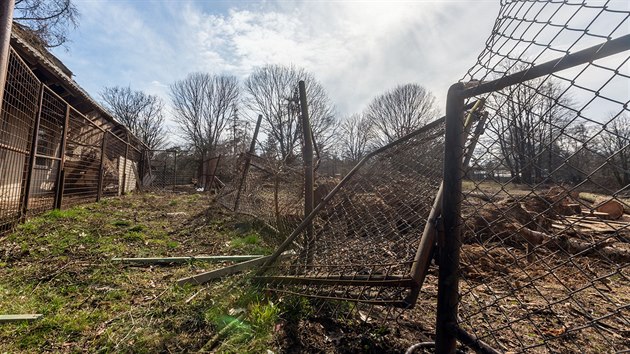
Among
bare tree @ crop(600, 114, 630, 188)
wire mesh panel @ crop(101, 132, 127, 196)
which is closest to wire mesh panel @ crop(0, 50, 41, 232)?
wire mesh panel @ crop(101, 132, 127, 196)

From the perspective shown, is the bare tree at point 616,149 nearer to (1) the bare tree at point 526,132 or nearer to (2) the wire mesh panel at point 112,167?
(1) the bare tree at point 526,132

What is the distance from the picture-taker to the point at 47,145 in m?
5.96

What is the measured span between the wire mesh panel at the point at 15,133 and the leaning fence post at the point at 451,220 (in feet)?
16.7

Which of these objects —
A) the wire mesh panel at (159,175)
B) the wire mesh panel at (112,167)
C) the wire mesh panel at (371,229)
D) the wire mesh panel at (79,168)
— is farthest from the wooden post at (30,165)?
the wire mesh panel at (159,175)

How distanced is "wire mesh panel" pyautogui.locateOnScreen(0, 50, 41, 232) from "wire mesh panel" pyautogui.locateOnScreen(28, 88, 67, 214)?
1.32ft

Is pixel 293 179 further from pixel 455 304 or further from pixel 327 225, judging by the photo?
pixel 455 304

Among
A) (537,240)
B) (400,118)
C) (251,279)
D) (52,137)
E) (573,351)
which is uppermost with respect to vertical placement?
(400,118)

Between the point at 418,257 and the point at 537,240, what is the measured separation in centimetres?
358

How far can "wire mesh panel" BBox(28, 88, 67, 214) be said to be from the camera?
16.8 feet

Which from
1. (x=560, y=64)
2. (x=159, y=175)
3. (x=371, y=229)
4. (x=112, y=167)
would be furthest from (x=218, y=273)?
(x=159, y=175)

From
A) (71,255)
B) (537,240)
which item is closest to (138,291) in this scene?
(71,255)

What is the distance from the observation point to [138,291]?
8.20 ft

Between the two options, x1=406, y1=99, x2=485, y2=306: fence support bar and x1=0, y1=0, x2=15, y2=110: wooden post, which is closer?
x1=406, y1=99, x2=485, y2=306: fence support bar

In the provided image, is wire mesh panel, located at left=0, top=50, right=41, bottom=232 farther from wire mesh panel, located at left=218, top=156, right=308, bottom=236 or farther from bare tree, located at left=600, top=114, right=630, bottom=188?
bare tree, located at left=600, top=114, right=630, bottom=188
